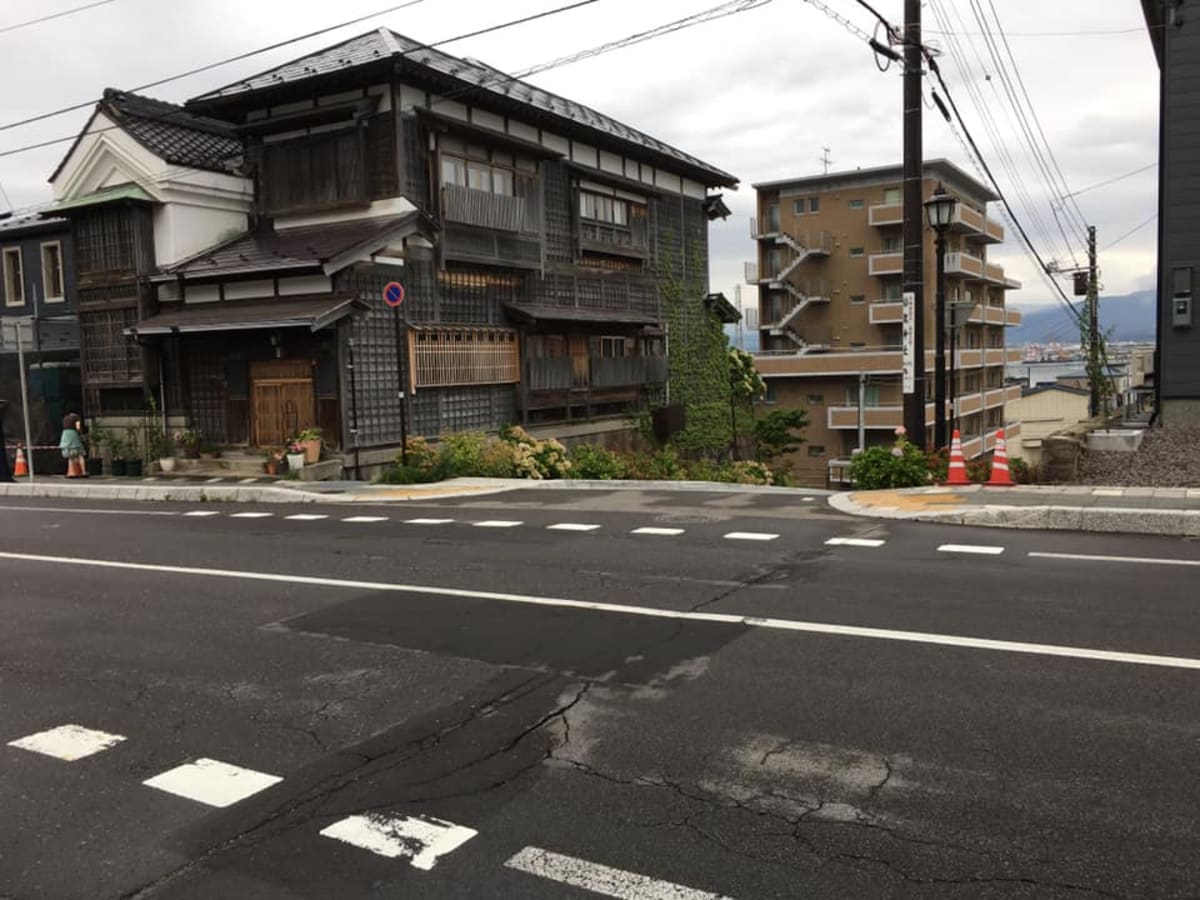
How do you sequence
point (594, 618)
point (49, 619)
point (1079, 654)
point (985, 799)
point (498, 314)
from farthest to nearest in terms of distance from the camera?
point (498, 314) → point (49, 619) → point (594, 618) → point (1079, 654) → point (985, 799)

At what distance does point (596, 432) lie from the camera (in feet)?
92.1

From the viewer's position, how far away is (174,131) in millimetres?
24406

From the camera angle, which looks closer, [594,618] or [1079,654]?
[1079,654]

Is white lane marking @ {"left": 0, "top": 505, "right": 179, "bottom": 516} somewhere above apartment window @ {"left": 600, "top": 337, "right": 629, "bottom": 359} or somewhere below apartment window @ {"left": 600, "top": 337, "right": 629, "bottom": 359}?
Result: below

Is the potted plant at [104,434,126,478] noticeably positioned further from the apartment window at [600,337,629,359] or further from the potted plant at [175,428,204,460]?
the apartment window at [600,337,629,359]

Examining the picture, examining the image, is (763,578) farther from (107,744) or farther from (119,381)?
(119,381)

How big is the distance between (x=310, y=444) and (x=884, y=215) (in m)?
49.9

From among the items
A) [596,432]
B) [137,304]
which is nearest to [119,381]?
[137,304]

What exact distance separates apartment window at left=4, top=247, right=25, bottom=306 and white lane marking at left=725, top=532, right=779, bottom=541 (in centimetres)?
2743

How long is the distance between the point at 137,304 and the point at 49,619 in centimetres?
1655

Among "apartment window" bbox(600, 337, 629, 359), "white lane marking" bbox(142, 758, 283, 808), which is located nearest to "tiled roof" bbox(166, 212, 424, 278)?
"apartment window" bbox(600, 337, 629, 359)

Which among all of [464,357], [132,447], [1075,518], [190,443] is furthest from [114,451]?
[1075,518]

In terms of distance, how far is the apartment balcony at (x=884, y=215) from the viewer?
60031mm

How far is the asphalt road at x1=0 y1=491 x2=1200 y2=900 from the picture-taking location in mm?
3689
